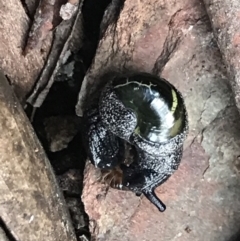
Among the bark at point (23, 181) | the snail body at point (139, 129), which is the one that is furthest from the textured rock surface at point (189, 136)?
the bark at point (23, 181)

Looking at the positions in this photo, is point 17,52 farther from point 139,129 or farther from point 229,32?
point 229,32

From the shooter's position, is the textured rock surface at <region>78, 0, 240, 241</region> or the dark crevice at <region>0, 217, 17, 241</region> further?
the textured rock surface at <region>78, 0, 240, 241</region>

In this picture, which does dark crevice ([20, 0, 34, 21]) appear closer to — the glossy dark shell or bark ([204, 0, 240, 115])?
the glossy dark shell

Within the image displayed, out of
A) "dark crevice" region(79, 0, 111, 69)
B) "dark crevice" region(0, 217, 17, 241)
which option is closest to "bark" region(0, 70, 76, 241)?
"dark crevice" region(0, 217, 17, 241)

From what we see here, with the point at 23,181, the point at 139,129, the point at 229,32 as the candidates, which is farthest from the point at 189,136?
the point at 23,181

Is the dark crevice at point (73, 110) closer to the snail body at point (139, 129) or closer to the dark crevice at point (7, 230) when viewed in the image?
the snail body at point (139, 129)
